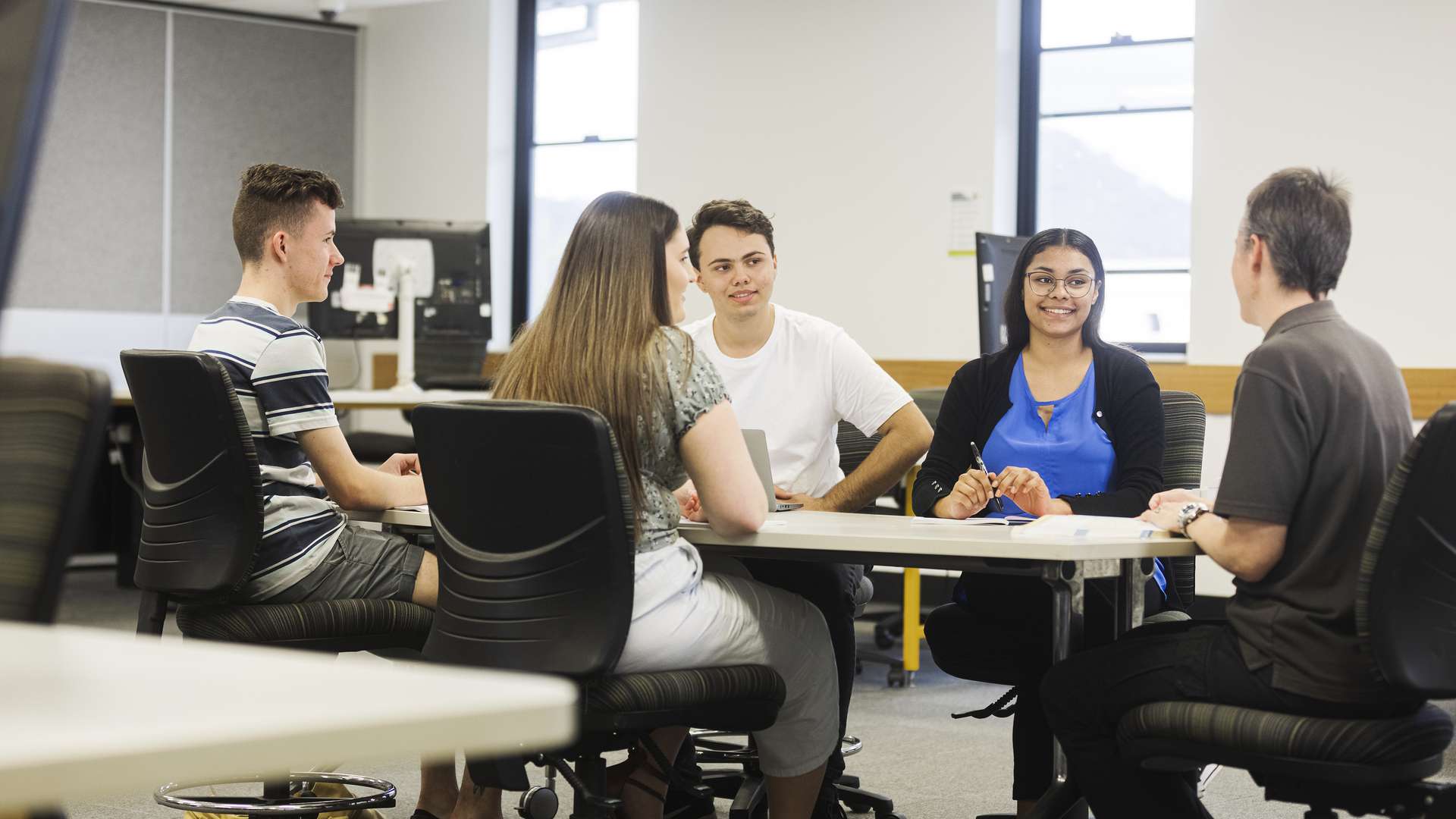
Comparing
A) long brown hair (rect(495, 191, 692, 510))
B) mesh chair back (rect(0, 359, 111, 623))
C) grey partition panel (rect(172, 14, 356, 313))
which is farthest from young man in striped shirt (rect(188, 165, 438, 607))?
grey partition panel (rect(172, 14, 356, 313))

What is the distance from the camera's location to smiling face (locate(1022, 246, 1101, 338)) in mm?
2666

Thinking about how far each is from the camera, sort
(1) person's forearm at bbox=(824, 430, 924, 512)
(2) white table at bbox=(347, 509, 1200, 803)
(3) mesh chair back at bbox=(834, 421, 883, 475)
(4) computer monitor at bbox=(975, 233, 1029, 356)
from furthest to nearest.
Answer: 1. (4) computer monitor at bbox=(975, 233, 1029, 356)
2. (3) mesh chair back at bbox=(834, 421, 883, 475)
3. (1) person's forearm at bbox=(824, 430, 924, 512)
4. (2) white table at bbox=(347, 509, 1200, 803)

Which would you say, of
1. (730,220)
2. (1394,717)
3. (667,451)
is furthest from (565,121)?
(1394,717)

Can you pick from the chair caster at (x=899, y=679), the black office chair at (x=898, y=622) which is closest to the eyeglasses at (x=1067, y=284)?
the black office chair at (x=898, y=622)

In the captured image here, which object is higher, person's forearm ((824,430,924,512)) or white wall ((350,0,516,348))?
white wall ((350,0,516,348))

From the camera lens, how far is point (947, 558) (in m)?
2.03

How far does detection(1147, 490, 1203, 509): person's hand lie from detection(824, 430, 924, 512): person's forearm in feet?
2.43

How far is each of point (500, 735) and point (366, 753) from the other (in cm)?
5

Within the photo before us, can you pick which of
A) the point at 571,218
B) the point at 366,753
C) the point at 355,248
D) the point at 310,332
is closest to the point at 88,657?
the point at 366,753

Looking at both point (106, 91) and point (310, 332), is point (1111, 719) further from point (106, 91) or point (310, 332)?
point (106, 91)

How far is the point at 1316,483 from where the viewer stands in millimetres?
1851

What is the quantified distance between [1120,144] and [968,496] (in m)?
3.64

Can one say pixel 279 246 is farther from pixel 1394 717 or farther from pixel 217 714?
pixel 217 714

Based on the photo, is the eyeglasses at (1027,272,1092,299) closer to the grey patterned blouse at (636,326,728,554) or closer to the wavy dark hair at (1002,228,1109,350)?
the wavy dark hair at (1002,228,1109,350)
